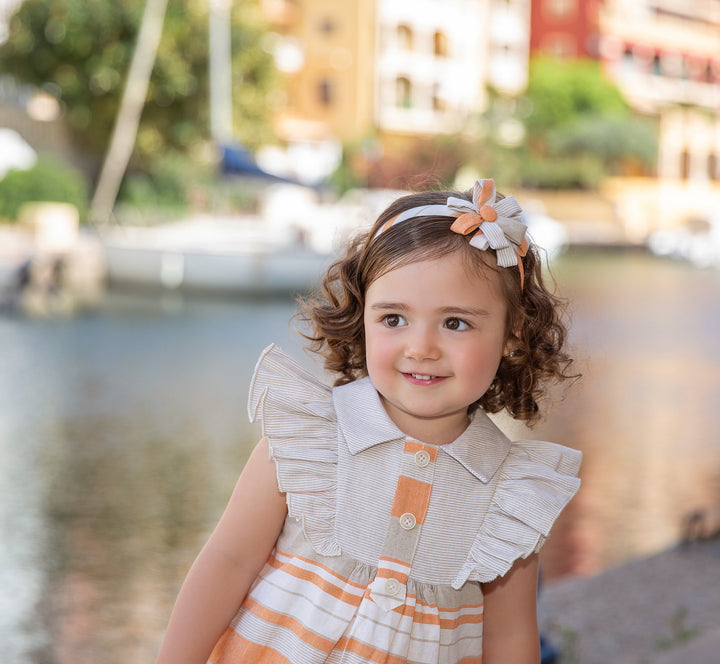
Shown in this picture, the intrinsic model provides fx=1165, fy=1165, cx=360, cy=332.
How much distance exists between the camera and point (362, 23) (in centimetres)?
4181

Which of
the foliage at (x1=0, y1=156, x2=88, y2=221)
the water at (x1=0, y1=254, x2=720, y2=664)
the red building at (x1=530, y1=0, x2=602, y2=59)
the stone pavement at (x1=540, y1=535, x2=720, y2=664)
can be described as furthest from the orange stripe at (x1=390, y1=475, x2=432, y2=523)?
the red building at (x1=530, y1=0, x2=602, y2=59)

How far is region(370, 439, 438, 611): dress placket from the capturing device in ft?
4.97

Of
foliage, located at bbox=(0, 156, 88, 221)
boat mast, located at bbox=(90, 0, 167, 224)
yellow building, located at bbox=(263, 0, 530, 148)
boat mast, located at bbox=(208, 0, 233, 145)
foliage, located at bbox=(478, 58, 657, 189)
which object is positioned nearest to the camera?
foliage, located at bbox=(0, 156, 88, 221)

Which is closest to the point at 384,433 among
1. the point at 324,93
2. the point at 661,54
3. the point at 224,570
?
the point at 224,570

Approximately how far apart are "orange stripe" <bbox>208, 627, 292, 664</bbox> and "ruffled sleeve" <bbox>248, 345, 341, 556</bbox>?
16 centimetres

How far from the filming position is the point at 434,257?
1.55 m

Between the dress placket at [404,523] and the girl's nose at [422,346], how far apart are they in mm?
125

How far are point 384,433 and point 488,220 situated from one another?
0.32 m

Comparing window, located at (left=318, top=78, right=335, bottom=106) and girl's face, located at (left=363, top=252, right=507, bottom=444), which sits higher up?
window, located at (left=318, top=78, right=335, bottom=106)

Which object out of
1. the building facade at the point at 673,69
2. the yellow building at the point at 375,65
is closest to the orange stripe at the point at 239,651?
the yellow building at the point at 375,65

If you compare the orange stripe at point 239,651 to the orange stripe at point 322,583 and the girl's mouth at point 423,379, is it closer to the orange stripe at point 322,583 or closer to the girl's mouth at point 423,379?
the orange stripe at point 322,583

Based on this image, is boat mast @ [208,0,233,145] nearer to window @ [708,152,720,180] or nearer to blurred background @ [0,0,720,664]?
blurred background @ [0,0,720,664]

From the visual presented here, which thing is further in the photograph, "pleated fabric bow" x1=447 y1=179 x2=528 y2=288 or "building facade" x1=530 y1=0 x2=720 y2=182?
"building facade" x1=530 y1=0 x2=720 y2=182

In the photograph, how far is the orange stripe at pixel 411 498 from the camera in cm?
156
